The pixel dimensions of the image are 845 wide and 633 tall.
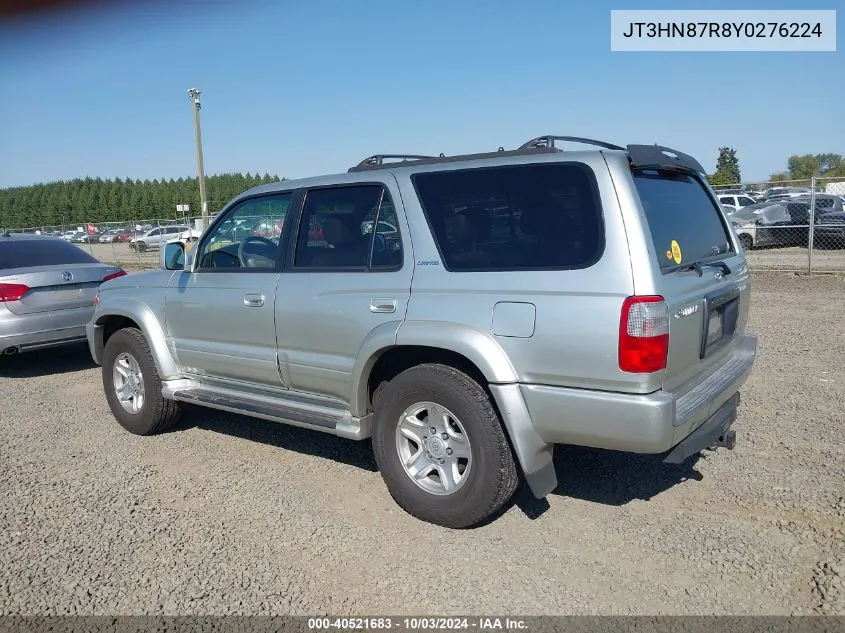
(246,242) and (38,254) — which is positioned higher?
(246,242)

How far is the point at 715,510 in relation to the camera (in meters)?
3.81

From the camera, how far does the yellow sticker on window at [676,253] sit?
343 cm

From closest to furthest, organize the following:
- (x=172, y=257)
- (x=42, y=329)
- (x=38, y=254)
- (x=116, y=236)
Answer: (x=172, y=257) < (x=42, y=329) < (x=38, y=254) < (x=116, y=236)

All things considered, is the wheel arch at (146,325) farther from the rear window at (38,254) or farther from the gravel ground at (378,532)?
the rear window at (38,254)

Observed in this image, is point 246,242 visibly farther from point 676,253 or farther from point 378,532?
point 676,253

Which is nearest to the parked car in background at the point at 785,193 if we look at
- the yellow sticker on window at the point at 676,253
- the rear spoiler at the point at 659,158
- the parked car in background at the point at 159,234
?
the rear spoiler at the point at 659,158

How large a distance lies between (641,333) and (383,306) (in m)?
1.43

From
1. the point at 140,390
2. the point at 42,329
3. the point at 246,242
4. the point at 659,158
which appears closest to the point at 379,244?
the point at 246,242

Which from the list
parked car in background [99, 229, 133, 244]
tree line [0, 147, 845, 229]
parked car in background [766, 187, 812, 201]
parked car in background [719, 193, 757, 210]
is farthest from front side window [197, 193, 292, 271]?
tree line [0, 147, 845, 229]

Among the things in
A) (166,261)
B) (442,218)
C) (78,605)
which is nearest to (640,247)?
(442,218)

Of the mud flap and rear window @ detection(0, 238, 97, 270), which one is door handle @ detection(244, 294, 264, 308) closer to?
the mud flap

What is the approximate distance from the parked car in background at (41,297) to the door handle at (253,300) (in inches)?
154

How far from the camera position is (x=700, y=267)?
3559 mm

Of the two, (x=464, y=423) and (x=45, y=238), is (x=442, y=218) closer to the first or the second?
(x=464, y=423)
